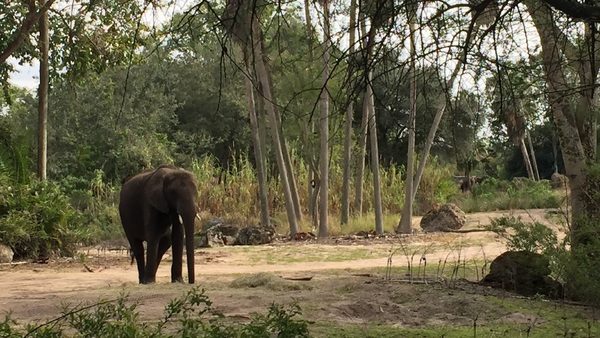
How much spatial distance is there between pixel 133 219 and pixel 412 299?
189 inches

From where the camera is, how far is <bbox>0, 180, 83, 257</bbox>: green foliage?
14375 mm

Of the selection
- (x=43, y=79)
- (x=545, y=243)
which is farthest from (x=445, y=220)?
(x=545, y=243)

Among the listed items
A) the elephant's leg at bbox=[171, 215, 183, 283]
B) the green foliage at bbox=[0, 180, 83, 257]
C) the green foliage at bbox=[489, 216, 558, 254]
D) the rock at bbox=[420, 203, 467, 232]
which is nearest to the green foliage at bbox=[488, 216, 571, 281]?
the green foliage at bbox=[489, 216, 558, 254]

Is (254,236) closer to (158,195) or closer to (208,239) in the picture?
(208,239)

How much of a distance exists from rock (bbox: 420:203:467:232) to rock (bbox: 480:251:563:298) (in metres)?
12.1

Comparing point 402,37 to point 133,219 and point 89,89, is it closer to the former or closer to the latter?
point 133,219

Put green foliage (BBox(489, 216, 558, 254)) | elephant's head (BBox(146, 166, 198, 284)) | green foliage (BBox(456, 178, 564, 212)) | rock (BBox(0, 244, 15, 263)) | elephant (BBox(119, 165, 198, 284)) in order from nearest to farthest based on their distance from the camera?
green foliage (BBox(489, 216, 558, 254)) < elephant's head (BBox(146, 166, 198, 284)) < elephant (BBox(119, 165, 198, 284)) < rock (BBox(0, 244, 15, 263)) < green foliage (BBox(456, 178, 564, 212))

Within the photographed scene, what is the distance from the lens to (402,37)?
469 cm

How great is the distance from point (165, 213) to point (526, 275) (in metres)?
4.40

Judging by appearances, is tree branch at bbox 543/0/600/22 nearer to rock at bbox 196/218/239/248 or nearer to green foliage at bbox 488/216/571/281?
green foliage at bbox 488/216/571/281

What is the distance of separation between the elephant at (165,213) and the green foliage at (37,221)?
386 centimetres

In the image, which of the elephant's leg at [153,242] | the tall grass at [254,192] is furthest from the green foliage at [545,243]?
the tall grass at [254,192]

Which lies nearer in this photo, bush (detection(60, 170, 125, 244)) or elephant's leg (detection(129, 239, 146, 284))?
elephant's leg (detection(129, 239, 146, 284))

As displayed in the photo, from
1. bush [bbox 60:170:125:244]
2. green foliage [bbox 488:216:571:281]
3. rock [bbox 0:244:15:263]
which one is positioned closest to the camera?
green foliage [bbox 488:216:571:281]
